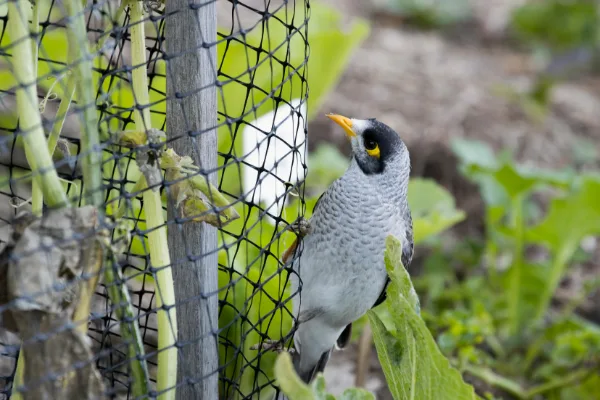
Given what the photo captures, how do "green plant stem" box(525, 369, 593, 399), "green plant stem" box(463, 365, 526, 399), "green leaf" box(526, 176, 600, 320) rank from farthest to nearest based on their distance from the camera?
"green leaf" box(526, 176, 600, 320) < "green plant stem" box(525, 369, 593, 399) < "green plant stem" box(463, 365, 526, 399)

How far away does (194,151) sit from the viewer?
1.67 meters

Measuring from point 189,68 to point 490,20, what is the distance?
5.24 meters

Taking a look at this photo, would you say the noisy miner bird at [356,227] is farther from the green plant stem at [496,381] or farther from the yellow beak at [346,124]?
the green plant stem at [496,381]

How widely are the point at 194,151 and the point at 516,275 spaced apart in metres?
1.97

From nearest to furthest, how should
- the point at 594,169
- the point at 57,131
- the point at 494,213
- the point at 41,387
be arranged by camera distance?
1. the point at 41,387
2. the point at 57,131
3. the point at 494,213
4. the point at 594,169

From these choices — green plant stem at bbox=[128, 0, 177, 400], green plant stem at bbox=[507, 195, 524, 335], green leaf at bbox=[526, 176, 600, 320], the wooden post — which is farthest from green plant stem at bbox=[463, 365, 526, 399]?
green plant stem at bbox=[128, 0, 177, 400]

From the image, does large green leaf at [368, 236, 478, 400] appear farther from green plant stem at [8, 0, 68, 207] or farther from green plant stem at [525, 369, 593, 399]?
green plant stem at [525, 369, 593, 399]

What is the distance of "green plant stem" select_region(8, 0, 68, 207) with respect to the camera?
1312mm

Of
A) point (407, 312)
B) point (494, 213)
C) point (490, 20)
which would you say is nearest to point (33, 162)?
point (407, 312)


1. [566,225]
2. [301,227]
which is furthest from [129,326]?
[566,225]

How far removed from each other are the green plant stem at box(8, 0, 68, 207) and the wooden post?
0.85ft

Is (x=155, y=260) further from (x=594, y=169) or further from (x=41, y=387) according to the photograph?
(x=594, y=169)

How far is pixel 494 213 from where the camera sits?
326 centimetres

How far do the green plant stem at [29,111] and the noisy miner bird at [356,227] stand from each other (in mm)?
838
